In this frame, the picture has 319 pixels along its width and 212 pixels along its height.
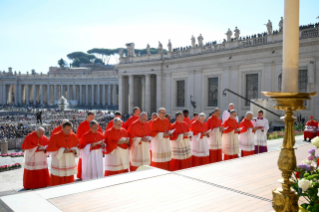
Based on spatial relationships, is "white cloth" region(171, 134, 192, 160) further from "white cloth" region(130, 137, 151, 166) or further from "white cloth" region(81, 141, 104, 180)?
"white cloth" region(81, 141, 104, 180)

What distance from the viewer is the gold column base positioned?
3.43 metres

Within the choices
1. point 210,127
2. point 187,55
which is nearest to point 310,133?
point 210,127

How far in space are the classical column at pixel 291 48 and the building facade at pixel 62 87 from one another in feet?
285

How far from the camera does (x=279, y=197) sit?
377cm

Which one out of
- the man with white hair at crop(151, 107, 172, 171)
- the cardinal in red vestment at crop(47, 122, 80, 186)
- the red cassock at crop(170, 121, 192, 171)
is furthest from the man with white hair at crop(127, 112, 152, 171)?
the cardinal in red vestment at crop(47, 122, 80, 186)

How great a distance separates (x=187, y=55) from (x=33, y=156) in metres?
31.8

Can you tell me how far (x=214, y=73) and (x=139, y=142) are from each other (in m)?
26.5

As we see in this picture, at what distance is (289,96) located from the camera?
339 centimetres

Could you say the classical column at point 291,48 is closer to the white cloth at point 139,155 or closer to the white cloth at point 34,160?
the white cloth at point 139,155

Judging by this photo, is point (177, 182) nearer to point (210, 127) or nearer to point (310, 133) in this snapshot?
point (210, 127)

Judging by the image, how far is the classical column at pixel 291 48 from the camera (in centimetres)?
350

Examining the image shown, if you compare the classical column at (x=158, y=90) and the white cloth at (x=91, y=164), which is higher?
the classical column at (x=158, y=90)

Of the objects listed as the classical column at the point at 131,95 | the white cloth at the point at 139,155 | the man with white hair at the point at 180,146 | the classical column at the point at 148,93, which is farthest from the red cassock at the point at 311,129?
the classical column at the point at 131,95

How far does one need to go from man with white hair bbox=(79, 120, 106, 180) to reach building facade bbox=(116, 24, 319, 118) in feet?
70.0
